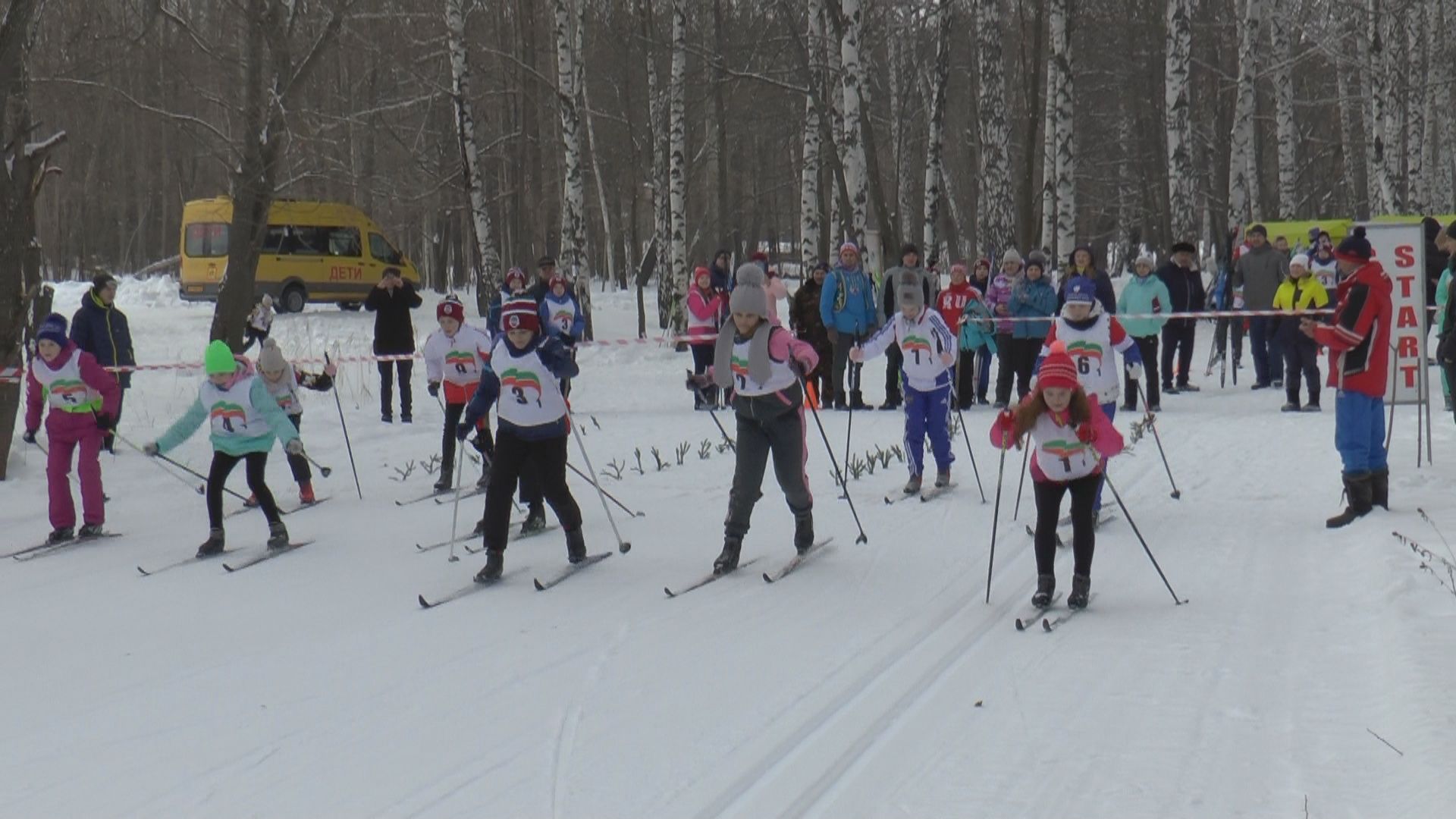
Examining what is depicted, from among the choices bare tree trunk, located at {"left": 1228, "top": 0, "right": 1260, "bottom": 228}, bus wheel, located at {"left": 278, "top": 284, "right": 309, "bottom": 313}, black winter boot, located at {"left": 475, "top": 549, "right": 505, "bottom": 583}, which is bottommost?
black winter boot, located at {"left": 475, "top": 549, "right": 505, "bottom": 583}

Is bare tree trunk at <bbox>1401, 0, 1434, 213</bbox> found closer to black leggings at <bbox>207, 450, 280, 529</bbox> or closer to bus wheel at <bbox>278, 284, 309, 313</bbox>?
black leggings at <bbox>207, 450, 280, 529</bbox>

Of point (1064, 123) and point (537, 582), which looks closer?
point (537, 582)

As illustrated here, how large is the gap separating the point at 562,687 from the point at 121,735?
6.06ft

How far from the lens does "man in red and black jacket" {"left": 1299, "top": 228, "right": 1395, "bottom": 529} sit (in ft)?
30.5

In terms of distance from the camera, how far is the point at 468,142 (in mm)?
23672

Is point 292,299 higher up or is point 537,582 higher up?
point 292,299

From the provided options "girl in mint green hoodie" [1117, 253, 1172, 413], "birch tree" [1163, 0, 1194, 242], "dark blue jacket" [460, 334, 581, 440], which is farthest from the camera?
"birch tree" [1163, 0, 1194, 242]

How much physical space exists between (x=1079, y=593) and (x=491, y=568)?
3.53 m

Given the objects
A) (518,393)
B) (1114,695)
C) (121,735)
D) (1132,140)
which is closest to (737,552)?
(518,393)

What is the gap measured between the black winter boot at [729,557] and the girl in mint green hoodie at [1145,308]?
9.12m

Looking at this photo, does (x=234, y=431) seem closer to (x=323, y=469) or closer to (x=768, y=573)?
(x=323, y=469)

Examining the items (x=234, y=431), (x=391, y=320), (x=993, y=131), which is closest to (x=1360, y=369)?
(x=234, y=431)

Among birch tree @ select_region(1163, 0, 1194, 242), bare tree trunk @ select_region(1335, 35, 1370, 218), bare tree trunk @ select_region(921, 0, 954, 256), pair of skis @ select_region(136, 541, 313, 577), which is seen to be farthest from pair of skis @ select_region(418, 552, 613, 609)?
bare tree trunk @ select_region(1335, 35, 1370, 218)

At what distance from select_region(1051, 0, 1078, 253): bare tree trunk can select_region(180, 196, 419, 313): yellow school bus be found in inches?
739
